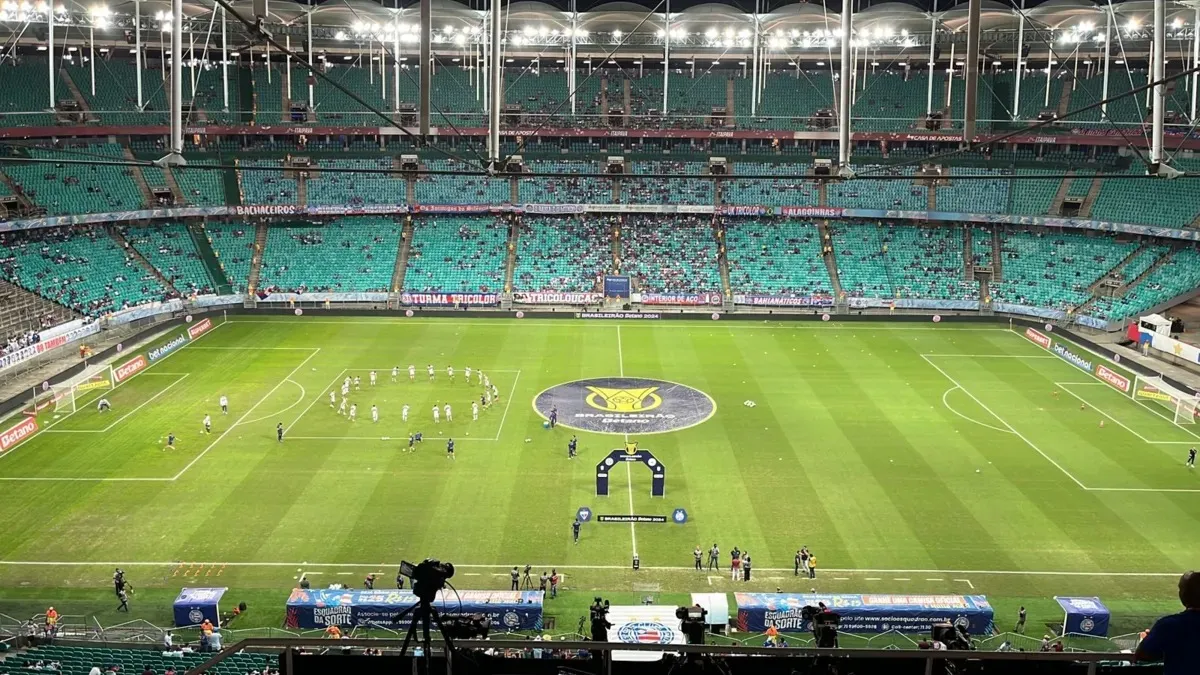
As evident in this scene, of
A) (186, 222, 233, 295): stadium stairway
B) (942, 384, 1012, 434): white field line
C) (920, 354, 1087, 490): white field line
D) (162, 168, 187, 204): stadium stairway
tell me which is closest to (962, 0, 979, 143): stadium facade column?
(920, 354, 1087, 490): white field line

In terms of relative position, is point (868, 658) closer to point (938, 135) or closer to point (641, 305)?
point (641, 305)

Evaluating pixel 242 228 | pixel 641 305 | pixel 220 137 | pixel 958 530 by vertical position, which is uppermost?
pixel 220 137

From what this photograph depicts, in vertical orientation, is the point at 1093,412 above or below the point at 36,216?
below

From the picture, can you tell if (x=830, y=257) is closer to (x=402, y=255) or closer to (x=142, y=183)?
(x=402, y=255)

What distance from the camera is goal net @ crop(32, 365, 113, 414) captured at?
142 feet

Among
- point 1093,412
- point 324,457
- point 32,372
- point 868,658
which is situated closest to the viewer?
point 868,658

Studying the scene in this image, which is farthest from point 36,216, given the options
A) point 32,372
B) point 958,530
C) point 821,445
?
point 958,530

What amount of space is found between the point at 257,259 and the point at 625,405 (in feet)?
120

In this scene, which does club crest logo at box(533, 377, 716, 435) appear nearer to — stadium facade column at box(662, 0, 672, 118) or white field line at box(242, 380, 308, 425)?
white field line at box(242, 380, 308, 425)

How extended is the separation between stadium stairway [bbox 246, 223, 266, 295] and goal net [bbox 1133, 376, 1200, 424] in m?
54.3

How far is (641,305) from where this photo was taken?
67.7 meters

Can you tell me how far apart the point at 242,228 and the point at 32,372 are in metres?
26.4

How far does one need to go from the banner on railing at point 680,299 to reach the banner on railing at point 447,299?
10.5 m

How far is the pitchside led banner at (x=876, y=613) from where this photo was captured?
82.5 feet
